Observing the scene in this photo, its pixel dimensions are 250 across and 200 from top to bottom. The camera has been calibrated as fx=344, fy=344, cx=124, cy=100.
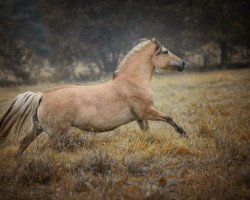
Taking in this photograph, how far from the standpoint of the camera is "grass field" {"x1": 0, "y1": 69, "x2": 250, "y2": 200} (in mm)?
3904

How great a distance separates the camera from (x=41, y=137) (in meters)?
7.39

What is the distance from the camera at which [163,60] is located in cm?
731

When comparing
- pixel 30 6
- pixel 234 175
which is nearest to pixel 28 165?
pixel 234 175

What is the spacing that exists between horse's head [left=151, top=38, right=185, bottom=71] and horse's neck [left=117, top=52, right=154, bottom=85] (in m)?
0.16

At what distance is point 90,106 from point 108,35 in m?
17.2

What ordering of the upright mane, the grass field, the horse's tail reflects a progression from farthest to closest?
the upright mane, the horse's tail, the grass field

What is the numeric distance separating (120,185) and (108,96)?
247cm

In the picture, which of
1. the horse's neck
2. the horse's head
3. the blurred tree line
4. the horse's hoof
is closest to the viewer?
the horse's hoof

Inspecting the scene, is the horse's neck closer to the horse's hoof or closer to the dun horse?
the dun horse

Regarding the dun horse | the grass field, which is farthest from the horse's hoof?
the grass field

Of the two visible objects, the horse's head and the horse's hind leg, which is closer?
the horse's hind leg

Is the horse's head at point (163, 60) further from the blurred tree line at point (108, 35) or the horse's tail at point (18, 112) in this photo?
the blurred tree line at point (108, 35)

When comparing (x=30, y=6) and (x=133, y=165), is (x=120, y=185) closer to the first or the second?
(x=133, y=165)

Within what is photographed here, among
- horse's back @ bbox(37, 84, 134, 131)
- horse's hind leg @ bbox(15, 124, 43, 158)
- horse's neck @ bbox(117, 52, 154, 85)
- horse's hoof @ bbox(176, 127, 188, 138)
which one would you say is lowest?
horse's hoof @ bbox(176, 127, 188, 138)
